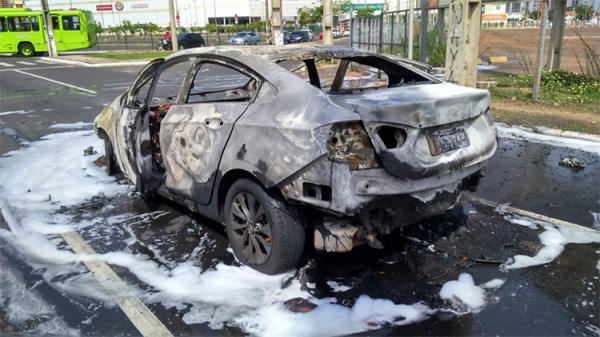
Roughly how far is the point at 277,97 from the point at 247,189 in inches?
27.3

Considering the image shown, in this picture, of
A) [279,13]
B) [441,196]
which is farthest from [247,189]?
[279,13]

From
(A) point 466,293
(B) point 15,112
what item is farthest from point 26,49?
(A) point 466,293

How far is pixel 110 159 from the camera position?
21.3 feet

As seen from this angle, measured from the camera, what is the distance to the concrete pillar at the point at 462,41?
392 inches

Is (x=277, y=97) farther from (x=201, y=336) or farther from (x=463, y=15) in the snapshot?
(x=463, y=15)

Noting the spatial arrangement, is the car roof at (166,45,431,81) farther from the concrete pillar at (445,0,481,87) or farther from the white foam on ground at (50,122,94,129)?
the white foam on ground at (50,122,94,129)

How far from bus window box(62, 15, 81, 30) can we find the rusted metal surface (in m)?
38.6

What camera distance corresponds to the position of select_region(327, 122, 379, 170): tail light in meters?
3.22

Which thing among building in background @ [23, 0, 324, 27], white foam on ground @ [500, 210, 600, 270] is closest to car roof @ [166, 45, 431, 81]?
white foam on ground @ [500, 210, 600, 270]

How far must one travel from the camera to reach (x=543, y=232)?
451cm

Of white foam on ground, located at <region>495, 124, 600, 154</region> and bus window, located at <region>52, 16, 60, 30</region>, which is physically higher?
bus window, located at <region>52, 16, 60, 30</region>

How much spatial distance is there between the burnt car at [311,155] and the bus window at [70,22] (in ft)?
126

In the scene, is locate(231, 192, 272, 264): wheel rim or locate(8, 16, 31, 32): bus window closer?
locate(231, 192, 272, 264): wheel rim

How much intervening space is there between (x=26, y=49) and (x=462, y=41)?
35115 mm
